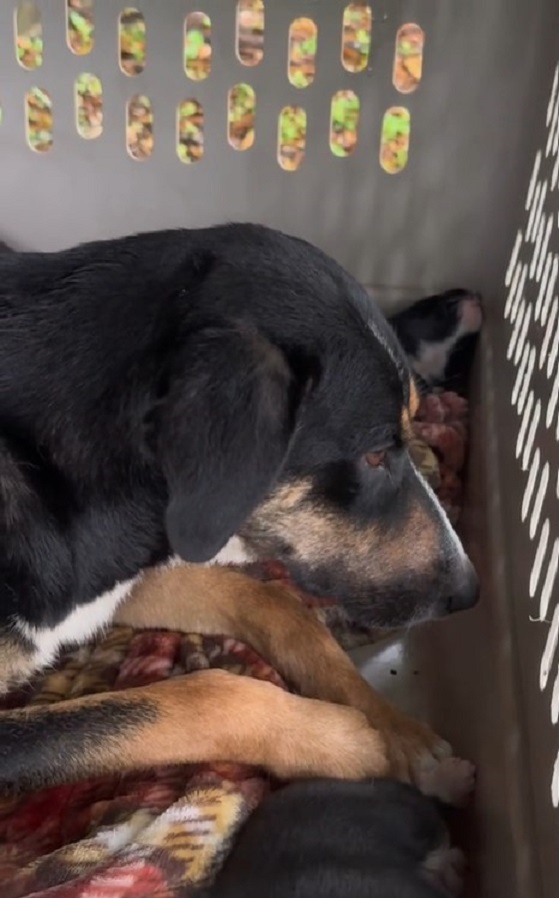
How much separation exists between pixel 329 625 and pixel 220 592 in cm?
21

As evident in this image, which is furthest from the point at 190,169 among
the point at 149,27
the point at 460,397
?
the point at 460,397

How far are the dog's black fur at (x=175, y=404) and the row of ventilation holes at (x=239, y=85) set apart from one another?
0.82m

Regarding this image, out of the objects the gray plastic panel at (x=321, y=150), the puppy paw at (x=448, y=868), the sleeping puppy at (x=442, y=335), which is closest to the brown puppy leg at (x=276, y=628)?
the puppy paw at (x=448, y=868)

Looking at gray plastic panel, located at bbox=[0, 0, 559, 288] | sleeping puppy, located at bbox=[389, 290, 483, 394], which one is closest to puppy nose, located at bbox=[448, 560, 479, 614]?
sleeping puppy, located at bbox=[389, 290, 483, 394]

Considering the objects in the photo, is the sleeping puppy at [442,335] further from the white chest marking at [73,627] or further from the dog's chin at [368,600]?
the white chest marking at [73,627]

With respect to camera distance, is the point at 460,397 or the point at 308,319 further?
the point at 460,397

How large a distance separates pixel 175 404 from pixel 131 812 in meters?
0.54

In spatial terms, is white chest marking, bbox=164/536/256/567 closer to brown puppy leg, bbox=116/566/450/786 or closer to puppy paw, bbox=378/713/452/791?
brown puppy leg, bbox=116/566/450/786

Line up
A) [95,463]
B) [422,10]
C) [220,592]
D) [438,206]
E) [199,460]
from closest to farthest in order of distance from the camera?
[199,460] < [95,463] < [220,592] < [422,10] < [438,206]

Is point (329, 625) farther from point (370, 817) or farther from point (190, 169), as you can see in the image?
point (190, 169)

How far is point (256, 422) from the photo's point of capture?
125 cm

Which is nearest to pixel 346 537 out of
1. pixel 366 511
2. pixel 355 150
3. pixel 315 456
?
pixel 366 511

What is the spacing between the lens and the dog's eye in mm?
1469

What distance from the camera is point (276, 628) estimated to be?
5.75 ft
